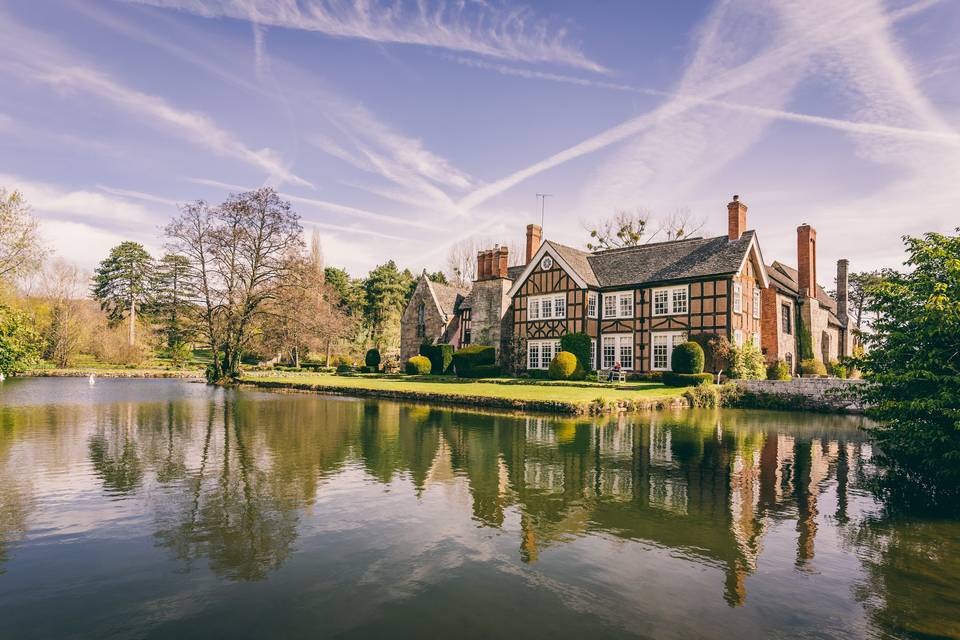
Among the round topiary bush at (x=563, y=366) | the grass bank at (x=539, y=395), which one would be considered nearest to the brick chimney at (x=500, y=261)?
the grass bank at (x=539, y=395)

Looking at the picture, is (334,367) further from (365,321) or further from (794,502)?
(794,502)

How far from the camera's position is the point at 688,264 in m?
36.2

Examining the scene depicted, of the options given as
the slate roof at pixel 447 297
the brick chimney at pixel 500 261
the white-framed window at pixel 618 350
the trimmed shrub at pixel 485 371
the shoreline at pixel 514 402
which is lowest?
the shoreline at pixel 514 402

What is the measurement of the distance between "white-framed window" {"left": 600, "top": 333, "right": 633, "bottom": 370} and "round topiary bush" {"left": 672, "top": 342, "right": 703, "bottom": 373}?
5.13 meters

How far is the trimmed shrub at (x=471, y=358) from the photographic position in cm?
4144

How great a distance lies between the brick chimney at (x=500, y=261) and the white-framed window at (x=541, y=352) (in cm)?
664

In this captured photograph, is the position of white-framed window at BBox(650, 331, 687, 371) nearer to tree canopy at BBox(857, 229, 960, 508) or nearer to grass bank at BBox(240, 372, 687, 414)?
grass bank at BBox(240, 372, 687, 414)

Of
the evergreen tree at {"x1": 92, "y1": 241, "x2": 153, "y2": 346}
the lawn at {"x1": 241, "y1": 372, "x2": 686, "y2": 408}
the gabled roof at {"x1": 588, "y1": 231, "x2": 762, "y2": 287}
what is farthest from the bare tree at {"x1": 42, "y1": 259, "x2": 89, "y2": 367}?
the gabled roof at {"x1": 588, "y1": 231, "x2": 762, "y2": 287}

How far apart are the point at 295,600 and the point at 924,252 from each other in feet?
42.5

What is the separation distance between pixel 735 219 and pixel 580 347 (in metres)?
13.0

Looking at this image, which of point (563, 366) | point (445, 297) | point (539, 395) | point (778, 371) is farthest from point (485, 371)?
point (778, 371)

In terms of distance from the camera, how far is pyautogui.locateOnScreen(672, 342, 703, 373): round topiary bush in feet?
104

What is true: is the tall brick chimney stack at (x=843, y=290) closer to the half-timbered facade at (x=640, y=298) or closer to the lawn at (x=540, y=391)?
the half-timbered facade at (x=640, y=298)

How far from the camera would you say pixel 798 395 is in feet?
95.5
